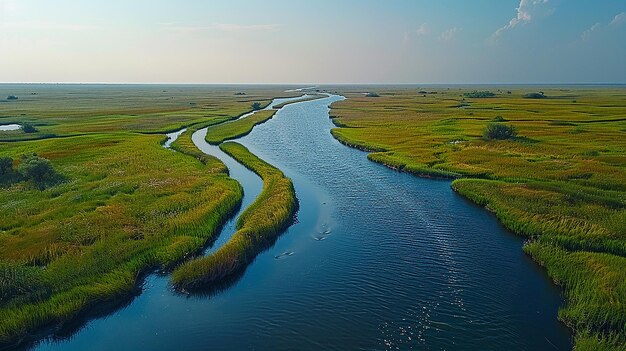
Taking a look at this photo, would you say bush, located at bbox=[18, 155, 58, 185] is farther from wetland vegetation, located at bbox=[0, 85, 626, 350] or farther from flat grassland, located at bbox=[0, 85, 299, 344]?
flat grassland, located at bbox=[0, 85, 299, 344]

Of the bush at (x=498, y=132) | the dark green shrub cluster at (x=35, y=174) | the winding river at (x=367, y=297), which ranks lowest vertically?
the winding river at (x=367, y=297)

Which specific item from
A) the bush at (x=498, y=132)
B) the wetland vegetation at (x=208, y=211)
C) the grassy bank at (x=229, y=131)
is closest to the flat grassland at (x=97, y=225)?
the wetland vegetation at (x=208, y=211)

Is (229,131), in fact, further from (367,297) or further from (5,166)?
(367,297)

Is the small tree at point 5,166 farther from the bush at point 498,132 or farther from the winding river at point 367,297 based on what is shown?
the bush at point 498,132

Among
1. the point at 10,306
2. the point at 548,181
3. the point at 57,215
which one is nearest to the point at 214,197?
the point at 57,215

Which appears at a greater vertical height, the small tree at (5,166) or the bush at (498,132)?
the bush at (498,132)

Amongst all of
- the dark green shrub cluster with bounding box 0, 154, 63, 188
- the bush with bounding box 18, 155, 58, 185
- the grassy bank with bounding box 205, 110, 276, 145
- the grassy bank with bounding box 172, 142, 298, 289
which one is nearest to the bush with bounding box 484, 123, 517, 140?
the grassy bank with bounding box 172, 142, 298, 289
